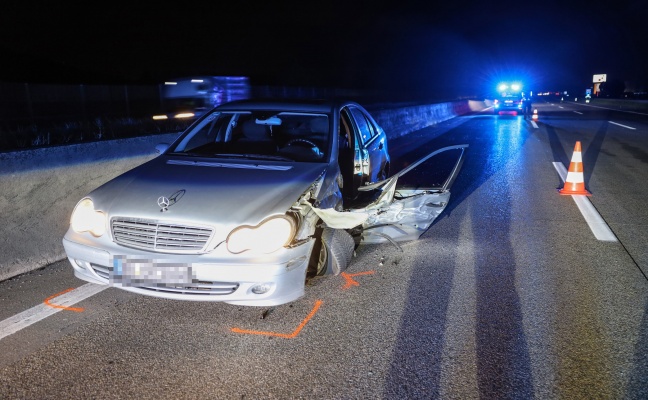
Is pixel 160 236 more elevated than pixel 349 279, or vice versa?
pixel 160 236

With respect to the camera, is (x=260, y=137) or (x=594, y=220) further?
(x=594, y=220)

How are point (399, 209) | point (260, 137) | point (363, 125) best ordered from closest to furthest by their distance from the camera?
1. point (399, 209)
2. point (260, 137)
3. point (363, 125)

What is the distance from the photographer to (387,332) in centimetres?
353

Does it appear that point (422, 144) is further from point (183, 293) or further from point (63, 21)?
point (63, 21)

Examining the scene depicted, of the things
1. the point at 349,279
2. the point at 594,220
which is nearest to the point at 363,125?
the point at 349,279

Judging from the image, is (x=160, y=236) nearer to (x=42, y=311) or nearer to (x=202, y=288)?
(x=202, y=288)

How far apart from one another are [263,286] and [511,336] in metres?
1.70

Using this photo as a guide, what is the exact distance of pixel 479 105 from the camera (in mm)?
41062

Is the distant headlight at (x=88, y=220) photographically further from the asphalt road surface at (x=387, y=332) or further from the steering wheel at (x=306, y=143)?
the steering wheel at (x=306, y=143)

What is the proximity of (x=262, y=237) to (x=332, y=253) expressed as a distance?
84 cm

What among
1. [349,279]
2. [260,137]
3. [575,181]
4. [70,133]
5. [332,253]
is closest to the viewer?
[332,253]

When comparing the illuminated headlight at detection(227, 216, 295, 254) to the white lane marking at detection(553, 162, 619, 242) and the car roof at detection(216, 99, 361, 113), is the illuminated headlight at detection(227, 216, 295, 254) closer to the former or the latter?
the car roof at detection(216, 99, 361, 113)

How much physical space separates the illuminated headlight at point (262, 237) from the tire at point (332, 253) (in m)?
0.57

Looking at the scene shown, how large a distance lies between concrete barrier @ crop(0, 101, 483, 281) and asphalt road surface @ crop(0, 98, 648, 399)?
19cm
